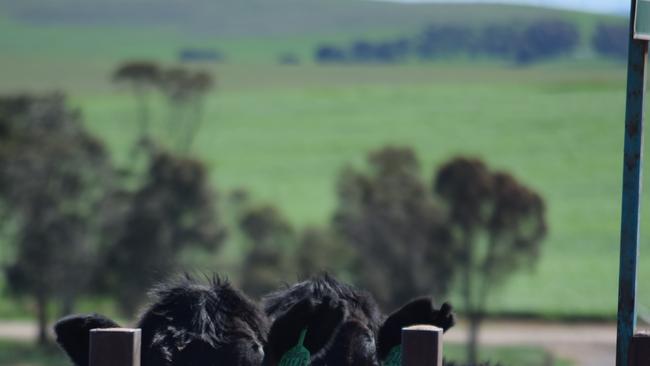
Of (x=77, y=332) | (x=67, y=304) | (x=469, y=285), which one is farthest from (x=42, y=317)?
(x=77, y=332)

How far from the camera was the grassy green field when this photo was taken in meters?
61.3

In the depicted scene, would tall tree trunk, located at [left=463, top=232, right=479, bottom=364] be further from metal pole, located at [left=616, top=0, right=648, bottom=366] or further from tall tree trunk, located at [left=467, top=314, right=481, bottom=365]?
metal pole, located at [left=616, top=0, right=648, bottom=366]

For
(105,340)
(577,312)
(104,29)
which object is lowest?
(577,312)

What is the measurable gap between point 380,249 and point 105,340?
44.5m

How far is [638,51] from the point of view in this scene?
15.5 feet

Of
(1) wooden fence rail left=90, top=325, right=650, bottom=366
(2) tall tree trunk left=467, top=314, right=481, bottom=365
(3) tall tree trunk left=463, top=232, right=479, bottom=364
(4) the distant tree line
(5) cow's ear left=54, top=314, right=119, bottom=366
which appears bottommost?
(2) tall tree trunk left=467, top=314, right=481, bottom=365

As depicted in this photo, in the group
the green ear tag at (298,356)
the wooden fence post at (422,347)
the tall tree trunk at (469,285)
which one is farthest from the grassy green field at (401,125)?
the wooden fence post at (422,347)

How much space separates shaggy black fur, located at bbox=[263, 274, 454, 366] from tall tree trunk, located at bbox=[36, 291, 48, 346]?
135 ft

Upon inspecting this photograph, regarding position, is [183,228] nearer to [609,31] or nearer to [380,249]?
[380,249]

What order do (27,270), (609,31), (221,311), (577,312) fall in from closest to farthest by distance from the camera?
(221,311), (27,270), (577,312), (609,31)

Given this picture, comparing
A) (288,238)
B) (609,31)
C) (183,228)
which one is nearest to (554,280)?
(288,238)

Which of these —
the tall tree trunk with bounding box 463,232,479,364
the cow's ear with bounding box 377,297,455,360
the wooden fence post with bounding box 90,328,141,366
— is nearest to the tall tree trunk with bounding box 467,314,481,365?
the tall tree trunk with bounding box 463,232,479,364

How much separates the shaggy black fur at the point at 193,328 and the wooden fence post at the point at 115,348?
77 cm

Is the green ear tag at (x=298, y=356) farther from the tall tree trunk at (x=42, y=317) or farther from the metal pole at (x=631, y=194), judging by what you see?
the tall tree trunk at (x=42, y=317)
